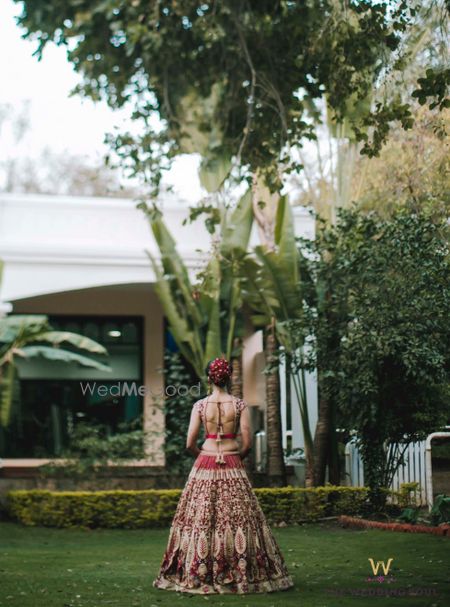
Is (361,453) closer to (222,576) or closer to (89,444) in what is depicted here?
(89,444)

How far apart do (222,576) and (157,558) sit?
3114mm

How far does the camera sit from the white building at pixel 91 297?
1634cm

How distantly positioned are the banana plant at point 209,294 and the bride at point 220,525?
6.52 meters

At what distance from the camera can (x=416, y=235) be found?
12.6 meters

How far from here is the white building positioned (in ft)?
53.6

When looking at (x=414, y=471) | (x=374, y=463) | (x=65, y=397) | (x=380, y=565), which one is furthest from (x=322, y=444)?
(x=380, y=565)

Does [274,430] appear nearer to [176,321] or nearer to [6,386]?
[176,321]

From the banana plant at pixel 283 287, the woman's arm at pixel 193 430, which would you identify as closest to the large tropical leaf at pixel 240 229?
the banana plant at pixel 283 287

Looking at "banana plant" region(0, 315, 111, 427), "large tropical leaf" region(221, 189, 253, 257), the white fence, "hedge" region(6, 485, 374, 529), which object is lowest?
"hedge" region(6, 485, 374, 529)

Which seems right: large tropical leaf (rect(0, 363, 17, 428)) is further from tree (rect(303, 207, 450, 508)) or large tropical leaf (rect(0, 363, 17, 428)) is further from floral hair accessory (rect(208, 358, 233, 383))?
floral hair accessory (rect(208, 358, 233, 383))

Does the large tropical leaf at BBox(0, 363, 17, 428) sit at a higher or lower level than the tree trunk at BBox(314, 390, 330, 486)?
higher

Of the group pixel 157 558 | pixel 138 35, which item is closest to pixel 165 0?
pixel 138 35

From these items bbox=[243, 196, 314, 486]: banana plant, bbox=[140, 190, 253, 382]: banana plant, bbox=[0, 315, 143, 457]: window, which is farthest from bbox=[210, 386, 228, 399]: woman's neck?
bbox=[0, 315, 143, 457]: window

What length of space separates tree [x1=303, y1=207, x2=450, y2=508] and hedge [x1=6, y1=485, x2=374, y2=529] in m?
0.61
